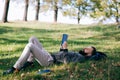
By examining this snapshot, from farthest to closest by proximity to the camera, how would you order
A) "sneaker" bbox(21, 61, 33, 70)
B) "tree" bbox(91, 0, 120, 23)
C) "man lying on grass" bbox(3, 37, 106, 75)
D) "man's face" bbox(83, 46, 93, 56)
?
"tree" bbox(91, 0, 120, 23) → "man's face" bbox(83, 46, 93, 56) → "sneaker" bbox(21, 61, 33, 70) → "man lying on grass" bbox(3, 37, 106, 75)

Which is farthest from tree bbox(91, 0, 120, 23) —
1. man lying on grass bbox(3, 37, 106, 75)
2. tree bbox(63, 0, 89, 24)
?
man lying on grass bbox(3, 37, 106, 75)

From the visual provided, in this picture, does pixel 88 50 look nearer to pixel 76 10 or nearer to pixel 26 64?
pixel 26 64

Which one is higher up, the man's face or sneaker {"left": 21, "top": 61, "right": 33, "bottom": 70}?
the man's face

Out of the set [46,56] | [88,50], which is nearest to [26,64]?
[46,56]

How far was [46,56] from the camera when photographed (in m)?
10.2

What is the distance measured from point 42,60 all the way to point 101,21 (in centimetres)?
3305

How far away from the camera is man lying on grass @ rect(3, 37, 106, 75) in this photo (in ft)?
32.0

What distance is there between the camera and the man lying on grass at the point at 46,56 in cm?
974

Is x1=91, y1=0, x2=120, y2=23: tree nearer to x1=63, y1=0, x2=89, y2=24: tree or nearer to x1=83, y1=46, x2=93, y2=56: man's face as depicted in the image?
x1=63, y1=0, x2=89, y2=24: tree

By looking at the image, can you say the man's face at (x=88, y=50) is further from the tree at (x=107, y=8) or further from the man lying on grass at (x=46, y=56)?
the tree at (x=107, y=8)

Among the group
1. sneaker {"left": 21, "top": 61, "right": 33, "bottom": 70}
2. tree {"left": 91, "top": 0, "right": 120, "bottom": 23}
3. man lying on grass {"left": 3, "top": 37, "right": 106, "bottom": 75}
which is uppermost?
tree {"left": 91, "top": 0, "right": 120, "bottom": 23}

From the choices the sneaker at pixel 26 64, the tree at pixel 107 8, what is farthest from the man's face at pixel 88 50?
the tree at pixel 107 8

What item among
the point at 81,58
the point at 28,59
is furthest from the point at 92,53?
the point at 28,59

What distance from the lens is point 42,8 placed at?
42812 mm
